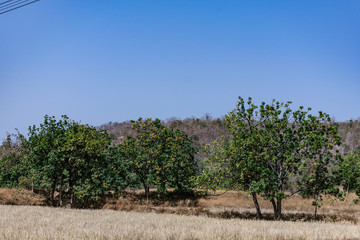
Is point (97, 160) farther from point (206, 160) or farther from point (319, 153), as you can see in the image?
point (319, 153)

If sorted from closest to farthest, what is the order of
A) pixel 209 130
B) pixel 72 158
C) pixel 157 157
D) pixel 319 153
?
1. pixel 319 153
2. pixel 72 158
3. pixel 157 157
4. pixel 209 130

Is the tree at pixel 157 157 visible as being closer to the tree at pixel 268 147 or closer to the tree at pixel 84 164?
the tree at pixel 84 164

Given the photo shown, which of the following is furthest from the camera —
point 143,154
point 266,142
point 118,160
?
point 143,154

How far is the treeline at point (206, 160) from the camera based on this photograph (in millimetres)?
23812

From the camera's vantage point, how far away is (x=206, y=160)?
25906mm

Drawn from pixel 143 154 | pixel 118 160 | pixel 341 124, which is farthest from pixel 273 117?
pixel 341 124

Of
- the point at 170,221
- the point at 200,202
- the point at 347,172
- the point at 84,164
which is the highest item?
the point at 84,164

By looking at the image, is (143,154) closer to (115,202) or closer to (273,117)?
(115,202)

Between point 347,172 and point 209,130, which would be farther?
point 209,130

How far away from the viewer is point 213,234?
562 inches

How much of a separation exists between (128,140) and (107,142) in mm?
9851

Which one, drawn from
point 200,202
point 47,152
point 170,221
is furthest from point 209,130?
point 170,221

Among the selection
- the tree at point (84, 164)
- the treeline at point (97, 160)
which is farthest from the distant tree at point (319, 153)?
the tree at point (84, 164)

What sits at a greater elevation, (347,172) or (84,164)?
(84,164)
